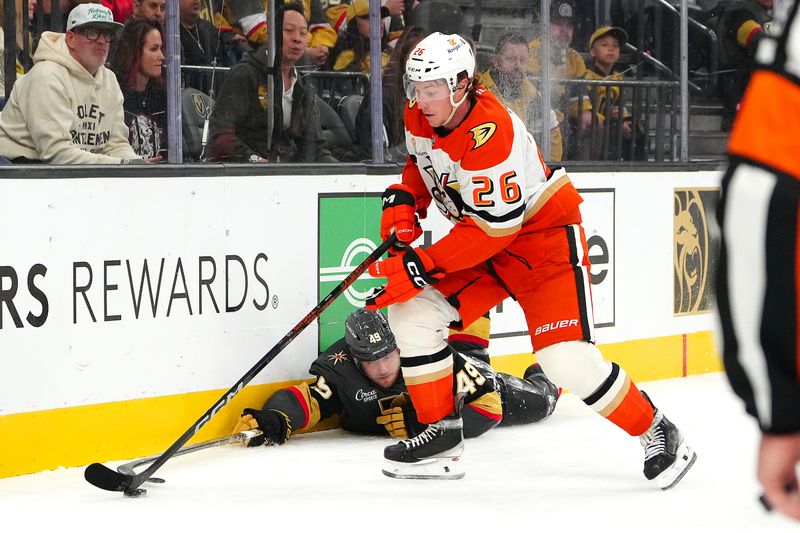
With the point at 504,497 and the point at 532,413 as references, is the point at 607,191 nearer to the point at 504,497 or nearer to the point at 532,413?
the point at 532,413

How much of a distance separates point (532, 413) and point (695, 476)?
901 mm

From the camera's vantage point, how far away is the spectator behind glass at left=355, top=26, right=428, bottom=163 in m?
4.67

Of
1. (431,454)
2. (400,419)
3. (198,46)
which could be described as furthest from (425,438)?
(198,46)

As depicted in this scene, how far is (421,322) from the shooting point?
140 inches

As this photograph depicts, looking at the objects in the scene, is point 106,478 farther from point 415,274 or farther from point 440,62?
point 440,62

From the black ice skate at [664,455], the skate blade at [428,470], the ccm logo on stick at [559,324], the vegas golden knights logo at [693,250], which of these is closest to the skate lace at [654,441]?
the black ice skate at [664,455]

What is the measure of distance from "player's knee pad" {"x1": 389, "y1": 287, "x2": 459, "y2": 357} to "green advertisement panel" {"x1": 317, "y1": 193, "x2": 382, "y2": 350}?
867 mm

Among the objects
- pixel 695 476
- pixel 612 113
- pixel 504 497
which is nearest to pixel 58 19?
pixel 504 497

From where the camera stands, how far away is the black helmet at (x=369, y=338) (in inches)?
163

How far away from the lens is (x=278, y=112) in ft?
14.5

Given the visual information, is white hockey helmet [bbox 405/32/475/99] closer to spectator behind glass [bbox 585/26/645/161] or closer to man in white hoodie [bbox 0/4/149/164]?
man in white hoodie [bbox 0/4/149/164]

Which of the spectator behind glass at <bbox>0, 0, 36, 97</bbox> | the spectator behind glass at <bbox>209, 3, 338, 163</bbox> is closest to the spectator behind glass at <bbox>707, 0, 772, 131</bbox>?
the spectator behind glass at <bbox>209, 3, 338, 163</bbox>

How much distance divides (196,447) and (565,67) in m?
2.54

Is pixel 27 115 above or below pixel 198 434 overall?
above
